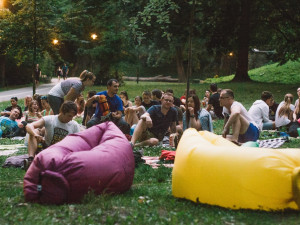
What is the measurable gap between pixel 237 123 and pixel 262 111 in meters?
3.11

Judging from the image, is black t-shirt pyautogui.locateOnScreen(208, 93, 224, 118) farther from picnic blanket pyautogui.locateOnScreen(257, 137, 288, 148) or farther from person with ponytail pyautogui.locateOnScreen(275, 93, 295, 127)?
picnic blanket pyautogui.locateOnScreen(257, 137, 288, 148)

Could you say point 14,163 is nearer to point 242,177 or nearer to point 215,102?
point 242,177

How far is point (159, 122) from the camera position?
31.9ft

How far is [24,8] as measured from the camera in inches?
664

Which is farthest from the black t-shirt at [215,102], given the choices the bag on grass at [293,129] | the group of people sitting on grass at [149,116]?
the bag on grass at [293,129]

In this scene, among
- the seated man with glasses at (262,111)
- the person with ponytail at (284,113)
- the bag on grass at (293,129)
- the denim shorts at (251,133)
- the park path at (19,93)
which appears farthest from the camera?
the park path at (19,93)

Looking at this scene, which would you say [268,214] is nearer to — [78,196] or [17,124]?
[78,196]

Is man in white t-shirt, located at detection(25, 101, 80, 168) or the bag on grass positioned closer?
man in white t-shirt, located at detection(25, 101, 80, 168)

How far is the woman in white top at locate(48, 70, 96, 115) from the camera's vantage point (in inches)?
365

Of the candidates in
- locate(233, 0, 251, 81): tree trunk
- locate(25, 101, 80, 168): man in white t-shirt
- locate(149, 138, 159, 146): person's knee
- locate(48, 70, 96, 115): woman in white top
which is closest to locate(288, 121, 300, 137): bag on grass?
locate(149, 138, 159, 146): person's knee

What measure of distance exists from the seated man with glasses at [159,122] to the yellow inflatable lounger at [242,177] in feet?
14.4

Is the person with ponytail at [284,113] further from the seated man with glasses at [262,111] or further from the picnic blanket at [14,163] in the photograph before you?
the picnic blanket at [14,163]

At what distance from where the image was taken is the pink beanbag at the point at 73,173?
4.73 metres

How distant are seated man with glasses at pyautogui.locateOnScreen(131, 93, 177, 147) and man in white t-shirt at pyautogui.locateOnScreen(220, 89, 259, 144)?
1180 mm
